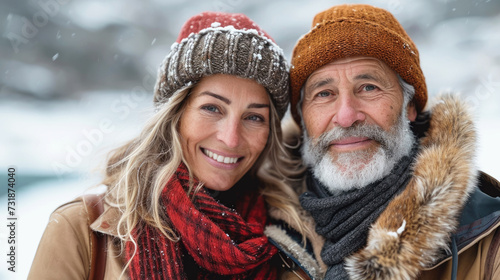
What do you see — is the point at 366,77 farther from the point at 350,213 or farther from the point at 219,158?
the point at 219,158

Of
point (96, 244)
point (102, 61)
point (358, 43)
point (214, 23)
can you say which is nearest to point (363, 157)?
point (358, 43)

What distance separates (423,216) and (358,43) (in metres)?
1.02

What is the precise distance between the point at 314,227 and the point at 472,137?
0.99 meters

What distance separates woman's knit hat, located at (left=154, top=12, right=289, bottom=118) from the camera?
6.86ft

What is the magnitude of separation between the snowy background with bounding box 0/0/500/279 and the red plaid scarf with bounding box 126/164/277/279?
11.5ft

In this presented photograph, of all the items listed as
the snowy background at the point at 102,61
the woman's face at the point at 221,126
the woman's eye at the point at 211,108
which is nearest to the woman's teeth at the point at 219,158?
the woman's face at the point at 221,126

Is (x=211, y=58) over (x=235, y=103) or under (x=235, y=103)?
over

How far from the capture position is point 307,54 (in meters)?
2.32

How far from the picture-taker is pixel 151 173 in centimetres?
219

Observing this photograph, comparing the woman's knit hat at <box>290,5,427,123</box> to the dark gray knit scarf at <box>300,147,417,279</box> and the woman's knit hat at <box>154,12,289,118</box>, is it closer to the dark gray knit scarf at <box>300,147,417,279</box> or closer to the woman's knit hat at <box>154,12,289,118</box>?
the woman's knit hat at <box>154,12,289,118</box>

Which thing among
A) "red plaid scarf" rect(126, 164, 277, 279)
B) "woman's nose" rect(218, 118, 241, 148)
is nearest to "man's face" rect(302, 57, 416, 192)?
"woman's nose" rect(218, 118, 241, 148)

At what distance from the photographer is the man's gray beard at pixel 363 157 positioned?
2121 mm

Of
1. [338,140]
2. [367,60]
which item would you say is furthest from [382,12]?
[338,140]

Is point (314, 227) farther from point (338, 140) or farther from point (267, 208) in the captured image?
point (338, 140)
